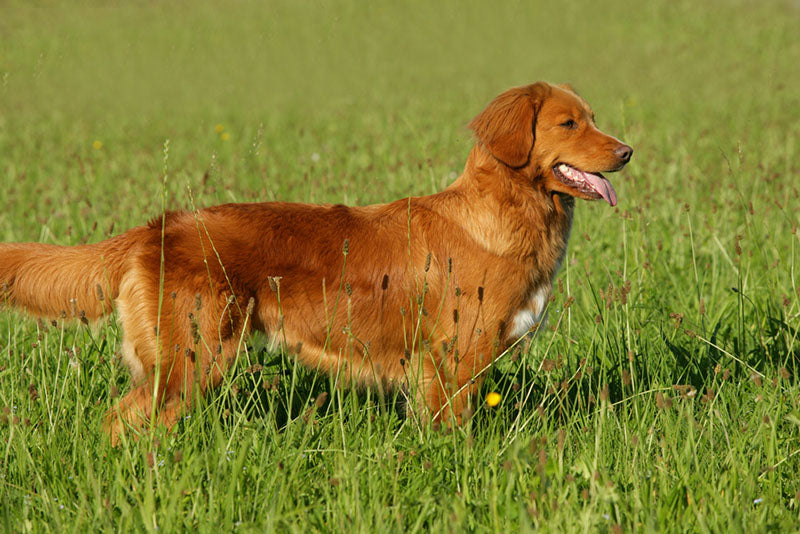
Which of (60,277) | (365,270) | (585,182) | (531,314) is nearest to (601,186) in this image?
(585,182)

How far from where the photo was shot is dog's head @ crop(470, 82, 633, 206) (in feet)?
10.5

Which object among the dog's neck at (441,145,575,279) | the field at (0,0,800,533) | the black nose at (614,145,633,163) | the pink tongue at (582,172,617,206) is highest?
the black nose at (614,145,633,163)

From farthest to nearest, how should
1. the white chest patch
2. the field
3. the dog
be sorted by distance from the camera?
the white chest patch, the dog, the field

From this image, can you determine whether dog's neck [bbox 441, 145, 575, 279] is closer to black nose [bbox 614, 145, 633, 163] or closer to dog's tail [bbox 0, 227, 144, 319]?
black nose [bbox 614, 145, 633, 163]

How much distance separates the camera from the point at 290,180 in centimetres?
660

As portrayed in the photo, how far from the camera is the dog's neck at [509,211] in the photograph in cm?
318

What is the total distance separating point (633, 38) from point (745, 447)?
1866 centimetres

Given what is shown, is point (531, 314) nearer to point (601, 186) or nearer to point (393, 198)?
point (601, 186)

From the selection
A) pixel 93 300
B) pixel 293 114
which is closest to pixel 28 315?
pixel 93 300

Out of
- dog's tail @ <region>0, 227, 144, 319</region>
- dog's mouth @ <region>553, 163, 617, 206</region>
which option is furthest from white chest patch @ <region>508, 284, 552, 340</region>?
dog's tail @ <region>0, 227, 144, 319</region>

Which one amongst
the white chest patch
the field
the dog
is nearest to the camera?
the field

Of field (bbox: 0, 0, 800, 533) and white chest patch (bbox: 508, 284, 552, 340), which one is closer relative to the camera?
field (bbox: 0, 0, 800, 533)

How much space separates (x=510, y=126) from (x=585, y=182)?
0.40m

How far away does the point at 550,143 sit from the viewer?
3.28 metres
